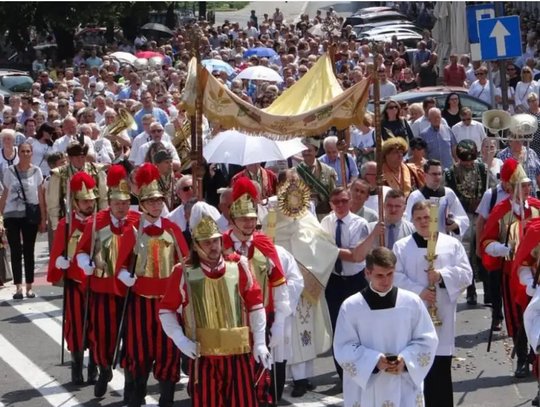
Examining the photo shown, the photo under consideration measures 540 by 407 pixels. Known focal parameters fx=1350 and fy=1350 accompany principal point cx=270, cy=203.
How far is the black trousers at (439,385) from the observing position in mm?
10320

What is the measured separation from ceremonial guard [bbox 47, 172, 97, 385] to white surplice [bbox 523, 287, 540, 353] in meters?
4.10

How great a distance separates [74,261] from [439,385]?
3.43 m

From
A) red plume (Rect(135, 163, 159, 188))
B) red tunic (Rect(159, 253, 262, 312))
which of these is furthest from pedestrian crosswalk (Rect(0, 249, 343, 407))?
red tunic (Rect(159, 253, 262, 312))

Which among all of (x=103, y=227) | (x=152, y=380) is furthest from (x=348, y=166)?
(x=103, y=227)

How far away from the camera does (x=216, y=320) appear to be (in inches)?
357

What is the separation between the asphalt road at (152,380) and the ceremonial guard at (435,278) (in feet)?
2.72

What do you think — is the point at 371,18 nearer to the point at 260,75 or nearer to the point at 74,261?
the point at 260,75

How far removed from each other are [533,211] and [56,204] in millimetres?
5197

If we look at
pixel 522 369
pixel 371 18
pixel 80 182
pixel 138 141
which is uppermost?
pixel 371 18

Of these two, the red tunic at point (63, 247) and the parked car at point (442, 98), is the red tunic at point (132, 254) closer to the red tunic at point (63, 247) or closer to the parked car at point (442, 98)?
the red tunic at point (63, 247)

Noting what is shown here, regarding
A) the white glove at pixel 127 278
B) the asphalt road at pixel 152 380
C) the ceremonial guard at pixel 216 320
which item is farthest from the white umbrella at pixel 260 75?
the ceremonial guard at pixel 216 320

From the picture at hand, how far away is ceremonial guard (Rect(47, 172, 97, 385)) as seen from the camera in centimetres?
1175

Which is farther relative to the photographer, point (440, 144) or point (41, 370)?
point (440, 144)

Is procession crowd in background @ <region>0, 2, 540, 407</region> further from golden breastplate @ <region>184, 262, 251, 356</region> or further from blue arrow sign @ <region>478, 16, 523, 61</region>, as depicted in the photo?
blue arrow sign @ <region>478, 16, 523, 61</region>
